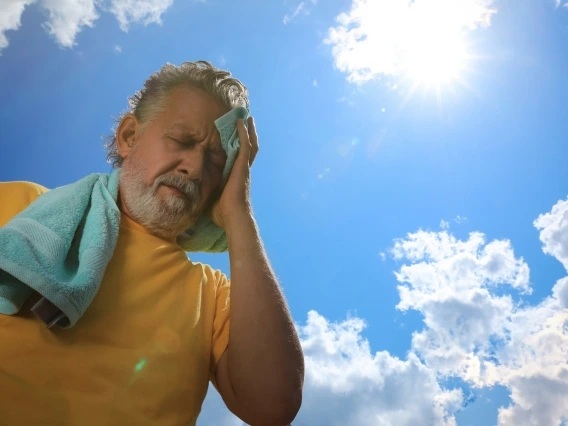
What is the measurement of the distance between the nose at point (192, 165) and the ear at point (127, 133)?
0.48m

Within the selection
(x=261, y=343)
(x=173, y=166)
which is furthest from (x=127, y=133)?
(x=261, y=343)

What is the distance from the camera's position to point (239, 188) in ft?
6.94

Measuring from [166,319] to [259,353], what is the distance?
1.44 ft

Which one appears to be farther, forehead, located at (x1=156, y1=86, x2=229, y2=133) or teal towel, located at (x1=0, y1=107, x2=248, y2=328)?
forehead, located at (x1=156, y1=86, x2=229, y2=133)

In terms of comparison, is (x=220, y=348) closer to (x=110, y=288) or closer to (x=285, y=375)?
(x=285, y=375)

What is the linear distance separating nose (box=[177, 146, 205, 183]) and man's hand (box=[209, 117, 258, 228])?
0.16m

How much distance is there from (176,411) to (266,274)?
650mm

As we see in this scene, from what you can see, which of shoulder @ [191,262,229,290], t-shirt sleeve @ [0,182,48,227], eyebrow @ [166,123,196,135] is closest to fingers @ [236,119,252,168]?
eyebrow @ [166,123,196,135]

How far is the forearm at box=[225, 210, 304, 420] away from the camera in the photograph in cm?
159

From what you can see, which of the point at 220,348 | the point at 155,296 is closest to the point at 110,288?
the point at 155,296

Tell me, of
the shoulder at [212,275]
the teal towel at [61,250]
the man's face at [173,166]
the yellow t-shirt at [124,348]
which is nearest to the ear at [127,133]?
the man's face at [173,166]

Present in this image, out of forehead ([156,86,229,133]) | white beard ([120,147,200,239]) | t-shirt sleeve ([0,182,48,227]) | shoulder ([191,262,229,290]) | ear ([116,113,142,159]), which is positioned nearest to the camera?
t-shirt sleeve ([0,182,48,227])

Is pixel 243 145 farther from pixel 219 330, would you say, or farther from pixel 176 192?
pixel 219 330

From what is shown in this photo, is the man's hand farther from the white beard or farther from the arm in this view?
the arm
